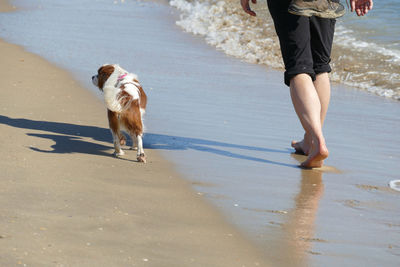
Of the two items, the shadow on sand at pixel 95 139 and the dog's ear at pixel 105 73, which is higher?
the dog's ear at pixel 105 73

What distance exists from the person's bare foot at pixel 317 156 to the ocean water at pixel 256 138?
0.08 m

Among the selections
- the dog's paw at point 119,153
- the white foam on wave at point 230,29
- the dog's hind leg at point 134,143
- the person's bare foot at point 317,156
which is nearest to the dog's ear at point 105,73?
the dog's hind leg at point 134,143

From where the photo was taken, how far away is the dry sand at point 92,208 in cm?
267

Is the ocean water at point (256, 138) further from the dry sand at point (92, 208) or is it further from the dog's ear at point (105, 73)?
the dog's ear at point (105, 73)

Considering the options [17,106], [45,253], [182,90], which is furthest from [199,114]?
[45,253]

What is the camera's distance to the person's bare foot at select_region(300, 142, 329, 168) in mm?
4176

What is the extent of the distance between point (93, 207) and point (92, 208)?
0.05ft

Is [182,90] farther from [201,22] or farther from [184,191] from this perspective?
[201,22]

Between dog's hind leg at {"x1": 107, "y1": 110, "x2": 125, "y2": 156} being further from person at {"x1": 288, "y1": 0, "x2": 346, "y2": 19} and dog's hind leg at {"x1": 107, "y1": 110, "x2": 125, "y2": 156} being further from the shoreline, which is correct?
person at {"x1": 288, "y1": 0, "x2": 346, "y2": 19}

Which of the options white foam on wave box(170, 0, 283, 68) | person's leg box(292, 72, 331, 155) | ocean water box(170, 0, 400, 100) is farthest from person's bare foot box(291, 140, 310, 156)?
white foam on wave box(170, 0, 283, 68)

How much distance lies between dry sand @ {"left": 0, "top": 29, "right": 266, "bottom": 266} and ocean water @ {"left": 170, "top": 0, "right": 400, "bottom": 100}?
A: 4048 mm

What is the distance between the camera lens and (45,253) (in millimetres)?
2568

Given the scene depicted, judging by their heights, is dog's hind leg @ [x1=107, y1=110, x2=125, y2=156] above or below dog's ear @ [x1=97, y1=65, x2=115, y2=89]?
below

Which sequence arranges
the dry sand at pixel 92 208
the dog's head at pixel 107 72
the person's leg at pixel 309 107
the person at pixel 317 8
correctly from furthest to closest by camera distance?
the dog's head at pixel 107 72 < the person's leg at pixel 309 107 < the person at pixel 317 8 < the dry sand at pixel 92 208
